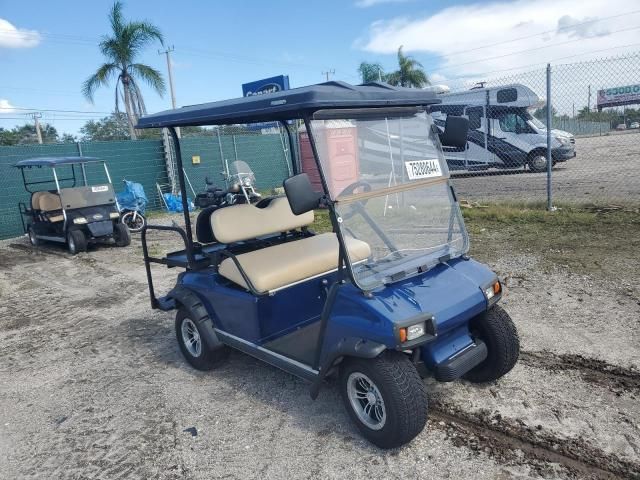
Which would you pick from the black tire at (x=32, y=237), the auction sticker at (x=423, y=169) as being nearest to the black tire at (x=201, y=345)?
the auction sticker at (x=423, y=169)

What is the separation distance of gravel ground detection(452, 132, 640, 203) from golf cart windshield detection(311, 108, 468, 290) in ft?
20.4

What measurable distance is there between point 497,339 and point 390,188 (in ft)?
3.75

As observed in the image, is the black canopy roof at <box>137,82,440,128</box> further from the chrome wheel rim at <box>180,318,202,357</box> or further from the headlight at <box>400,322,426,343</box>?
the chrome wheel rim at <box>180,318,202,357</box>

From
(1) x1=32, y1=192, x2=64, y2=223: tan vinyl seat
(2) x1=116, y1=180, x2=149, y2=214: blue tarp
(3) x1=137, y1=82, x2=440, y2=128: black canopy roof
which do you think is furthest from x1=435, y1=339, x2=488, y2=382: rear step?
(2) x1=116, y1=180, x2=149, y2=214: blue tarp

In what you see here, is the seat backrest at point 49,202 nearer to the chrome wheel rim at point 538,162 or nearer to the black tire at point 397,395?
the black tire at point 397,395

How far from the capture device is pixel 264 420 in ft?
10.8

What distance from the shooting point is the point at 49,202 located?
9977 mm

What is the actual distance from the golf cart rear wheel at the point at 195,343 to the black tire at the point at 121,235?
602 cm

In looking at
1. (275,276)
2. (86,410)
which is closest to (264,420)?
(275,276)

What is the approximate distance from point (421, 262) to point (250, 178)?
3407 millimetres

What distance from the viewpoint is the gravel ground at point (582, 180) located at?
966 cm

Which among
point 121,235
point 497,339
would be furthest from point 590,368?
point 121,235

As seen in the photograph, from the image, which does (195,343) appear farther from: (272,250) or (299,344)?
(299,344)

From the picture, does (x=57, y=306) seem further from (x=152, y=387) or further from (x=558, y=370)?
(x=558, y=370)
